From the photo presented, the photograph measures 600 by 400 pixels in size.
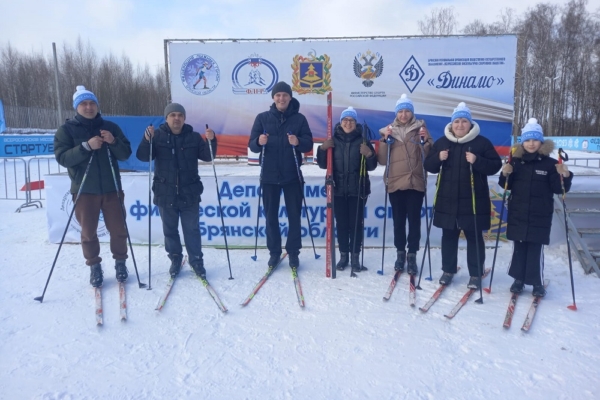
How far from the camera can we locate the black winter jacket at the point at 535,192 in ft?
11.9

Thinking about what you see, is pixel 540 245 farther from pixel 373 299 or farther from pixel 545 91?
pixel 545 91

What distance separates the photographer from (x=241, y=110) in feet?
35.2

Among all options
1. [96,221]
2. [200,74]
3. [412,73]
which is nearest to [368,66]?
[412,73]

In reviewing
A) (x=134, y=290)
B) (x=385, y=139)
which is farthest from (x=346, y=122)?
(x=134, y=290)

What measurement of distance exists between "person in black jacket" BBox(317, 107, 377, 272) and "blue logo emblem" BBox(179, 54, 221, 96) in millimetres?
7074

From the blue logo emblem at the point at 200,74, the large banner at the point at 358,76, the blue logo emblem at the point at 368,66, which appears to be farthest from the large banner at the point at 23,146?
the blue logo emblem at the point at 368,66

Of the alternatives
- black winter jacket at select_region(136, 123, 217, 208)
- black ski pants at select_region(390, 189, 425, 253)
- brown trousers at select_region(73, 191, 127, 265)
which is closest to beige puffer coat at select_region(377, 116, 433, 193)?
black ski pants at select_region(390, 189, 425, 253)

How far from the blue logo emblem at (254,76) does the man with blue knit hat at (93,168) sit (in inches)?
266

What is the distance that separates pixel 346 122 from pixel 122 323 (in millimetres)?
2925

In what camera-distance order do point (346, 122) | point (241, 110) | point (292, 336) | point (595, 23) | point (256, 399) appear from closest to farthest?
point (256, 399) → point (292, 336) → point (346, 122) → point (241, 110) → point (595, 23)

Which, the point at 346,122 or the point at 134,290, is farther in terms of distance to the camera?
the point at 346,122

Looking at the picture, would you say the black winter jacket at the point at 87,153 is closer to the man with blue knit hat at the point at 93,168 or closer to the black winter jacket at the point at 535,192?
the man with blue knit hat at the point at 93,168

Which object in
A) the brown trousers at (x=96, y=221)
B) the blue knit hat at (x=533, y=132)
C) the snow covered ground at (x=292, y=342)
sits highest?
the blue knit hat at (x=533, y=132)

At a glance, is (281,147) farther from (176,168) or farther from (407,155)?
(407,155)
